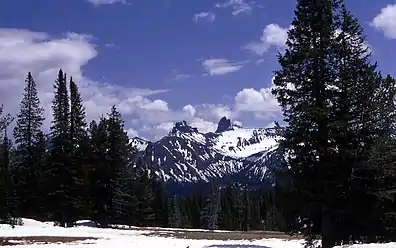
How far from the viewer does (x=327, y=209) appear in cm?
2447

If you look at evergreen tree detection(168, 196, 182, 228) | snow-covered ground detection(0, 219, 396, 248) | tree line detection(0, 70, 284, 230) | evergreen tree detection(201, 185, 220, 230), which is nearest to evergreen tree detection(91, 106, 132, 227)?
tree line detection(0, 70, 284, 230)

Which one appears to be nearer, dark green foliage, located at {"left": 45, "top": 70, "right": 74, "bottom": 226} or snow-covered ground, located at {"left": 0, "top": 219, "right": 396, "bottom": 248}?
snow-covered ground, located at {"left": 0, "top": 219, "right": 396, "bottom": 248}

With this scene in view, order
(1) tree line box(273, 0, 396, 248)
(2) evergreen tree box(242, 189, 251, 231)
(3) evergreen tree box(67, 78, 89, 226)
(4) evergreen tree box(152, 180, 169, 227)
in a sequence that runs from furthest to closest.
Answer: (2) evergreen tree box(242, 189, 251, 231), (4) evergreen tree box(152, 180, 169, 227), (3) evergreen tree box(67, 78, 89, 226), (1) tree line box(273, 0, 396, 248)

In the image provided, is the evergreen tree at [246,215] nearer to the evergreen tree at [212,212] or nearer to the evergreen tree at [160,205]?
the evergreen tree at [212,212]

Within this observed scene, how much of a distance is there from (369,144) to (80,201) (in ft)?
123

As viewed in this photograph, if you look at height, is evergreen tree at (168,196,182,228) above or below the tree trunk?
above

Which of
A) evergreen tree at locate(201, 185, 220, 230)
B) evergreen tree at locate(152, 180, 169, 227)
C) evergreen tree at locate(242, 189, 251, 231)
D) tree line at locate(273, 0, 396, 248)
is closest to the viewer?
tree line at locate(273, 0, 396, 248)

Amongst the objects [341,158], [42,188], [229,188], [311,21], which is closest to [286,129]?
[341,158]

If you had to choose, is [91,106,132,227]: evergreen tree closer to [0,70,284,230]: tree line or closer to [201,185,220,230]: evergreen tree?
[0,70,284,230]: tree line

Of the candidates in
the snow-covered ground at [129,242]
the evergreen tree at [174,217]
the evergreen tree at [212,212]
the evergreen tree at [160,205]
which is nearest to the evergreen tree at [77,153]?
the snow-covered ground at [129,242]

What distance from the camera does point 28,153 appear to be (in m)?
65.3

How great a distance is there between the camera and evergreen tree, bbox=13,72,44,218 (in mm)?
61906

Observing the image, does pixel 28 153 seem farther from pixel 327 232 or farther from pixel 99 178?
pixel 327 232

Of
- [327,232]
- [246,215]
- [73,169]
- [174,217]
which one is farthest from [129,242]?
[246,215]
